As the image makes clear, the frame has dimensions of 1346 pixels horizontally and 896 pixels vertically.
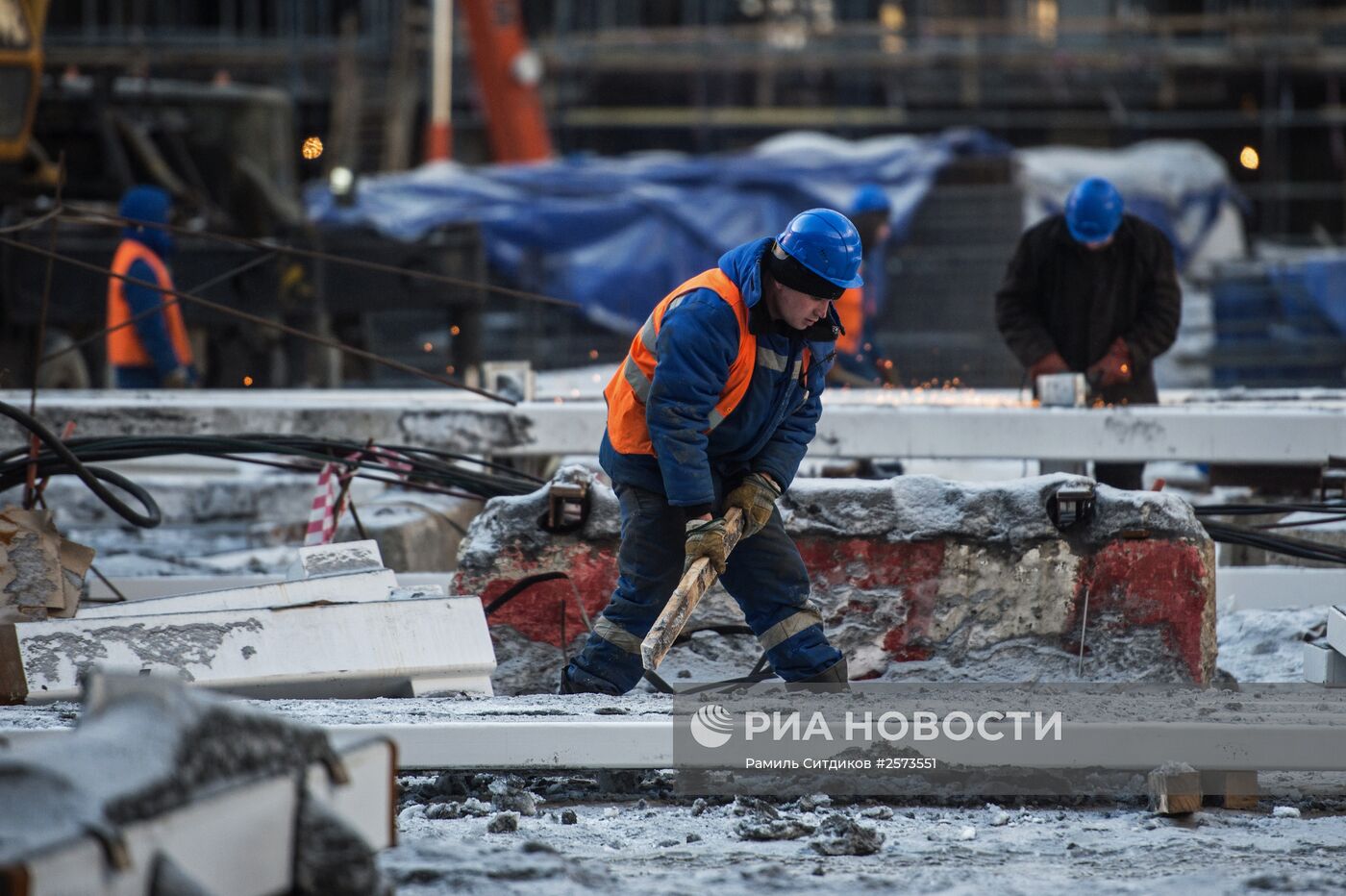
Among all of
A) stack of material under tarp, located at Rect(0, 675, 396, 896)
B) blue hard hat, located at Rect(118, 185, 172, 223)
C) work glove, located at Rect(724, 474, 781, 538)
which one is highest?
blue hard hat, located at Rect(118, 185, 172, 223)

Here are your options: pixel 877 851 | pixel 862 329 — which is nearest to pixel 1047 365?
pixel 862 329

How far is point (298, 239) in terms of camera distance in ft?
36.0

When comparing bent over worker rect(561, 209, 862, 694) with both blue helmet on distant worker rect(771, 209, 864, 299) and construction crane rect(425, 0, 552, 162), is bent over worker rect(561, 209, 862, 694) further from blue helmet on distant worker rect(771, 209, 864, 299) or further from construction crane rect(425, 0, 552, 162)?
construction crane rect(425, 0, 552, 162)

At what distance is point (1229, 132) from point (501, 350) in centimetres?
1234

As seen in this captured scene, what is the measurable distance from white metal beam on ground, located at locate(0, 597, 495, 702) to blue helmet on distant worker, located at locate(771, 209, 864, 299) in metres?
1.31

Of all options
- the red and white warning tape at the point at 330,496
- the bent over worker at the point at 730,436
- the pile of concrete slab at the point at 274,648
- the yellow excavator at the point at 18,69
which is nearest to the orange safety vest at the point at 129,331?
the yellow excavator at the point at 18,69

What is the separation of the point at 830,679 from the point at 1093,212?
3.40 meters

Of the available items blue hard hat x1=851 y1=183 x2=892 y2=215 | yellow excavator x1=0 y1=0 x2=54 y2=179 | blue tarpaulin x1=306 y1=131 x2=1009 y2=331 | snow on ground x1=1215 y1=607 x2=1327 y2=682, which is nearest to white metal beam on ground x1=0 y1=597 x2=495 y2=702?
snow on ground x1=1215 y1=607 x2=1327 y2=682

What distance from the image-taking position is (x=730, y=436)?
462cm

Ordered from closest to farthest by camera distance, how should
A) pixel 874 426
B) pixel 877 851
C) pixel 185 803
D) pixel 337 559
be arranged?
pixel 185 803 → pixel 877 851 → pixel 337 559 → pixel 874 426

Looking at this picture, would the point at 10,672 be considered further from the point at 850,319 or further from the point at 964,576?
the point at 850,319

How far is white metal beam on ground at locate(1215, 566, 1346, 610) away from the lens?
19.6 ft

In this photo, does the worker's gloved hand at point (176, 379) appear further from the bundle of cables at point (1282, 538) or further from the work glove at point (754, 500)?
the bundle of cables at point (1282, 538)

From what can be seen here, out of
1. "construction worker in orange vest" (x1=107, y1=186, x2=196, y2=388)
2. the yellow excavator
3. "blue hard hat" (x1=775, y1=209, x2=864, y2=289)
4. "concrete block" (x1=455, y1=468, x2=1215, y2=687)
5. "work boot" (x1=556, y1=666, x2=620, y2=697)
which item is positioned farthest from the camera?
the yellow excavator
